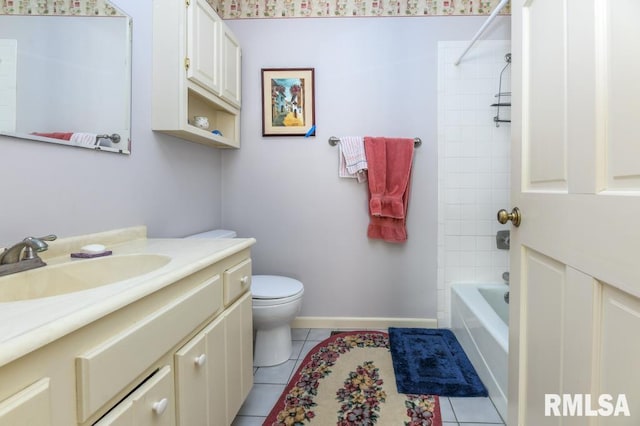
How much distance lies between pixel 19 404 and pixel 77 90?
106 cm

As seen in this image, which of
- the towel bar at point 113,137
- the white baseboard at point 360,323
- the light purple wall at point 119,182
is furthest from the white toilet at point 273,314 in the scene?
the towel bar at point 113,137

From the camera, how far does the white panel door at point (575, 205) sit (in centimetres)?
54

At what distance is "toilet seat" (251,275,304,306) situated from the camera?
1608 millimetres

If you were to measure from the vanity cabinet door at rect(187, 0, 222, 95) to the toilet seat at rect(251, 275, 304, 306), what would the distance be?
1110 mm

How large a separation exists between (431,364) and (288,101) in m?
1.88

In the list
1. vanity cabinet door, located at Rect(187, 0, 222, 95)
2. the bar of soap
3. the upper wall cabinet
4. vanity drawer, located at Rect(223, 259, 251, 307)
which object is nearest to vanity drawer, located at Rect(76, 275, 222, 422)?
vanity drawer, located at Rect(223, 259, 251, 307)

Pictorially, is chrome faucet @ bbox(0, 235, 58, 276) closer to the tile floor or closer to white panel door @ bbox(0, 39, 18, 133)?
white panel door @ bbox(0, 39, 18, 133)

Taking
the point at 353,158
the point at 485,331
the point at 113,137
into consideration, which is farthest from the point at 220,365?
the point at 353,158

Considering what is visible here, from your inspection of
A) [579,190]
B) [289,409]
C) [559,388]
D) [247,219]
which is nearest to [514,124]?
[579,190]

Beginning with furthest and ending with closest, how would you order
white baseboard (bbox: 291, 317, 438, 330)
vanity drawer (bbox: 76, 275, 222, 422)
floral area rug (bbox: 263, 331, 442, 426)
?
white baseboard (bbox: 291, 317, 438, 330), floral area rug (bbox: 263, 331, 442, 426), vanity drawer (bbox: 76, 275, 222, 422)

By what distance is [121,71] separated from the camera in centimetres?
126

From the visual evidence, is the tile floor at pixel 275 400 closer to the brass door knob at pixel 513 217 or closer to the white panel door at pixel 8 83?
the brass door knob at pixel 513 217

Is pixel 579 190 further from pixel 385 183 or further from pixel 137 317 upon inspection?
pixel 385 183

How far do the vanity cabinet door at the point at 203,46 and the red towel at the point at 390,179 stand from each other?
102cm
